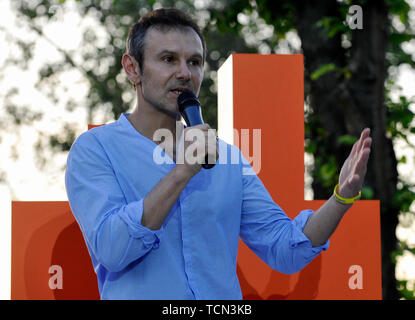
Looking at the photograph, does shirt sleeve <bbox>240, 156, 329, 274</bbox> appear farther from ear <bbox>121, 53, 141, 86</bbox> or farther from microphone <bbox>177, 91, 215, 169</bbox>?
ear <bbox>121, 53, 141, 86</bbox>

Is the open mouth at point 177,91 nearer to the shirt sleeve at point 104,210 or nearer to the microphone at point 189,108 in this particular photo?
the microphone at point 189,108

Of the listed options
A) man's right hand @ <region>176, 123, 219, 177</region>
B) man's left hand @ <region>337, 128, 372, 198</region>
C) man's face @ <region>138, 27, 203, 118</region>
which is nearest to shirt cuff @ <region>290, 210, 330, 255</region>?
man's left hand @ <region>337, 128, 372, 198</region>

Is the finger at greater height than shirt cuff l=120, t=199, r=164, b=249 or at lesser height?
greater

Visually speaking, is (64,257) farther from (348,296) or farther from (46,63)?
(46,63)

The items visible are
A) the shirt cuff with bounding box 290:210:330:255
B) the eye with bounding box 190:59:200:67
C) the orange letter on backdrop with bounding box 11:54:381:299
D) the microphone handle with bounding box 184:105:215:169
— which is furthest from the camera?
the orange letter on backdrop with bounding box 11:54:381:299

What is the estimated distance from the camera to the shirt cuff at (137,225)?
5.24 ft

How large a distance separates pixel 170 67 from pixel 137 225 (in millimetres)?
606

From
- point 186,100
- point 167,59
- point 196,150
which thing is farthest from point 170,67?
point 196,150

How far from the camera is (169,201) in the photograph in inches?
63.8

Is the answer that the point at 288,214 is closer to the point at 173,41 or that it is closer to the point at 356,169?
the point at 356,169

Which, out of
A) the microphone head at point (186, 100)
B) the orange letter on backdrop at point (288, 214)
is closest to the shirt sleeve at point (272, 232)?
the microphone head at point (186, 100)

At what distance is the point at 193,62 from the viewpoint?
1.99 metres

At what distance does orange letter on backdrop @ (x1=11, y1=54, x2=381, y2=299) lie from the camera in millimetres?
2697

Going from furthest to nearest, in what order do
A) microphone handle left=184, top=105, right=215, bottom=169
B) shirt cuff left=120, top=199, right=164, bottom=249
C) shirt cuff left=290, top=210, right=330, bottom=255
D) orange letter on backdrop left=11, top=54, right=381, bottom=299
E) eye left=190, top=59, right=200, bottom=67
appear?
orange letter on backdrop left=11, top=54, right=381, bottom=299, eye left=190, top=59, right=200, bottom=67, shirt cuff left=290, top=210, right=330, bottom=255, microphone handle left=184, top=105, right=215, bottom=169, shirt cuff left=120, top=199, right=164, bottom=249
